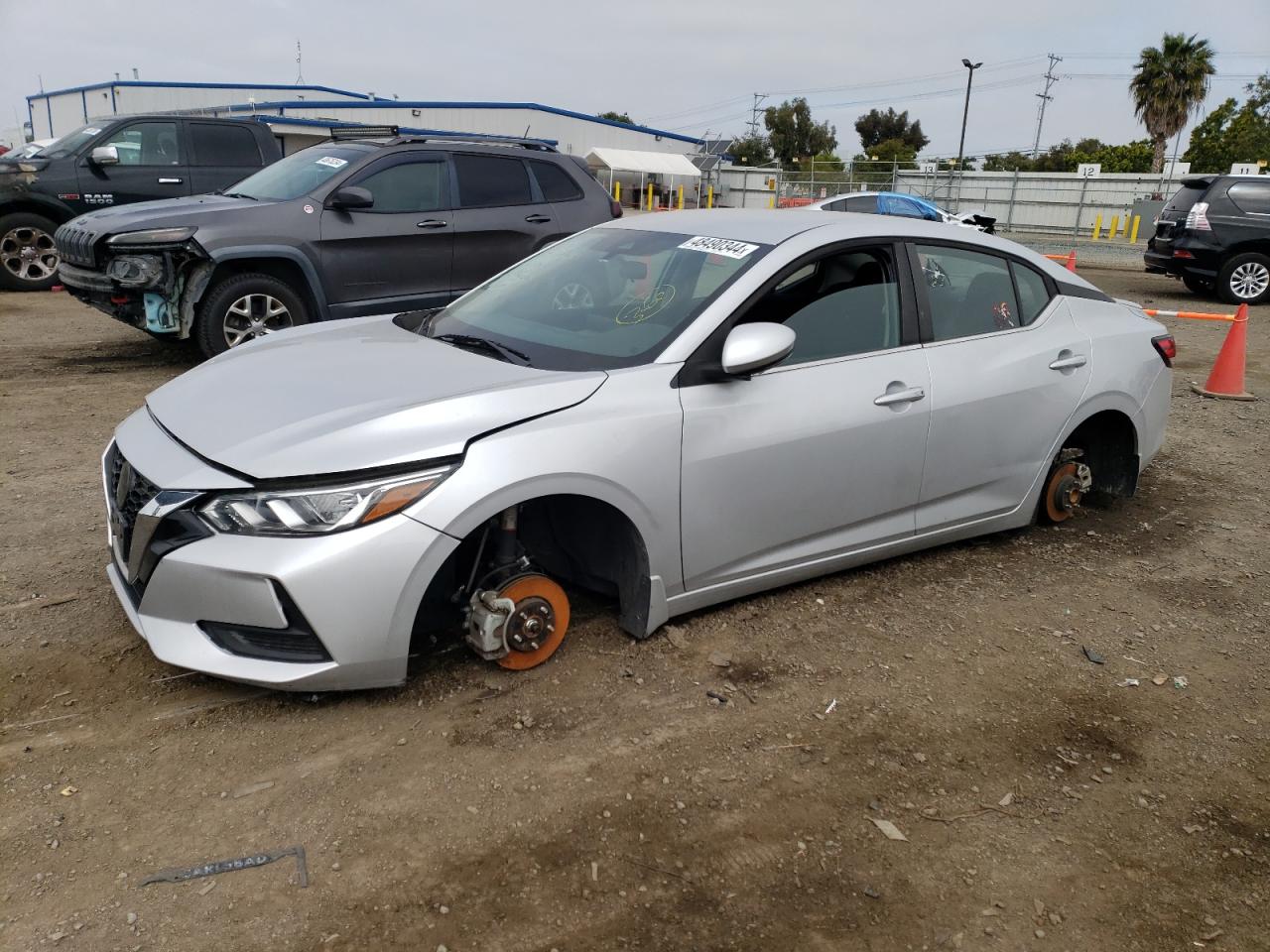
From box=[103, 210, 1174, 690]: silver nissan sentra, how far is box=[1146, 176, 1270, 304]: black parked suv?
11.6 metres

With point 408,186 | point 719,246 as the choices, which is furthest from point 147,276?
point 719,246

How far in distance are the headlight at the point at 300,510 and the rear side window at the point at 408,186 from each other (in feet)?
17.7

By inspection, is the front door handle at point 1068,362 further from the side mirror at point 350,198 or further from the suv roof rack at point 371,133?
the suv roof rack at point 371,133

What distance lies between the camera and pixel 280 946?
88.0 inches

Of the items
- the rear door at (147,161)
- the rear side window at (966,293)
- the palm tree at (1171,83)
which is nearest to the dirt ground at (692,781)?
A: the rear side window at (966,293)

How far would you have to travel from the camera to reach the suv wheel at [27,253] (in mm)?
11375

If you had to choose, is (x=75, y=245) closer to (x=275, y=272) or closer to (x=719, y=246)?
(x=275, y=272)

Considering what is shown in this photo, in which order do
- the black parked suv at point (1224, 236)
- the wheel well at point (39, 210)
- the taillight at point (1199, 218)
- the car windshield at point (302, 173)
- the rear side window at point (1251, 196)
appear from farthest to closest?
1. the taillight at point (1199, 218)
2. the black parked suv at point (1224, 236)
3. the rear side window at point (1251, 196)
4. the wheel well at point (39, 210)
5. the car windshield at point (302, 173)

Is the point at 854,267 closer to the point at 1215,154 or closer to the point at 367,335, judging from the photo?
the point at 367,335

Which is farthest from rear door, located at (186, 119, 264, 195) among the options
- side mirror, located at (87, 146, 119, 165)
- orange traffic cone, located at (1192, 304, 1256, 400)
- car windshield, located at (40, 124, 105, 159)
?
orange traffic cone, located at (1192, 304, 1256, 400)

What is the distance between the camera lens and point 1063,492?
497cm

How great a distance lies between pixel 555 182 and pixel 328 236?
7.06 feet

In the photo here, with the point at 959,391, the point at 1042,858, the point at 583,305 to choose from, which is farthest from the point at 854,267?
the point at 1042,858

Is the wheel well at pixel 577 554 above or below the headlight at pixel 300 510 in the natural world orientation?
below
